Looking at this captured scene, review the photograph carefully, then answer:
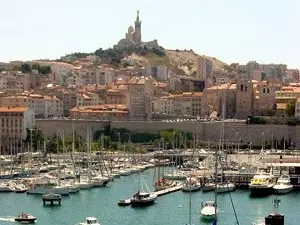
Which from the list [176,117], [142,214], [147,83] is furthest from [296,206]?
[147,83]

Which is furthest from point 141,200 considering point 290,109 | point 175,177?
point 290,109

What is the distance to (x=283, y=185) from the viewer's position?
104 ft

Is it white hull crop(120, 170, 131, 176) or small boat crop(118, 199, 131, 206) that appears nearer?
small boat crop(118, 199, 131, 206)

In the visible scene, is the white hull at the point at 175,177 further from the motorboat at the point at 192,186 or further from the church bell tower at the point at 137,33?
the church bell tower at the point at 137,33

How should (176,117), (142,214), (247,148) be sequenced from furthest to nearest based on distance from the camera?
(176,117) < (247,148) < (142,214)

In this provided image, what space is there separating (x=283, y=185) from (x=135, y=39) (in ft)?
208

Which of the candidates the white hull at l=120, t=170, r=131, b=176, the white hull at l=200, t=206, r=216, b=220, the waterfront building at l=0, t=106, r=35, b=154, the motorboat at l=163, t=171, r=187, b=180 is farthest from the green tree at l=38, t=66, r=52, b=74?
the white hull at l=200, t=206, r=216, b=220

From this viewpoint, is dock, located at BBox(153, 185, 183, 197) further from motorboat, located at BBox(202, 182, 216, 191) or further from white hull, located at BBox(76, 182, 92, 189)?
white hull, located at BBox(76, 182, 92, 189)

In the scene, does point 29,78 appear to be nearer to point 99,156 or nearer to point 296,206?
point 99,156

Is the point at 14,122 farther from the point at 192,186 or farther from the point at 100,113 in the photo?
the point at 192,186

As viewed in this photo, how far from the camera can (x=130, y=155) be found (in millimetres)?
43031

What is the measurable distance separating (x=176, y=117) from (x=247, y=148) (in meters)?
10.2

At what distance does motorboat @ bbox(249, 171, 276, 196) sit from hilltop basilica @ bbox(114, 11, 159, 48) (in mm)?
60292

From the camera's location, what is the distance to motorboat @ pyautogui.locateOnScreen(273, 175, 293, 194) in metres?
31.1
